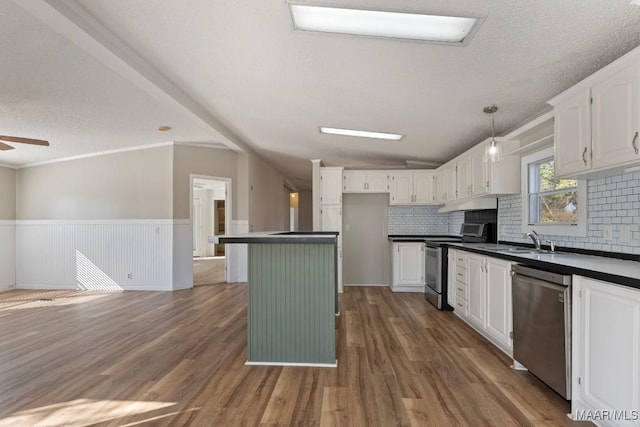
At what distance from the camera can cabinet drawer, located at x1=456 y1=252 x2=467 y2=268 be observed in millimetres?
3886

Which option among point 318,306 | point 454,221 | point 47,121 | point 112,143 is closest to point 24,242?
point 112,143

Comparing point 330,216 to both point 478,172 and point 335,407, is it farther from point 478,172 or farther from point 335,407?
point 335,407

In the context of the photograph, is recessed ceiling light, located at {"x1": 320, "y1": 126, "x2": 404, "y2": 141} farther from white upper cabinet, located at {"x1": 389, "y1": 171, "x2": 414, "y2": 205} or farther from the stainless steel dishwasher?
the stainless steel dishwasher

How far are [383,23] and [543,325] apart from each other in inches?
87.2

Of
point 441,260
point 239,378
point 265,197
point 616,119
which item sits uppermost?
point 616,119

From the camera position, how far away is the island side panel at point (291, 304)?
282 centimetres

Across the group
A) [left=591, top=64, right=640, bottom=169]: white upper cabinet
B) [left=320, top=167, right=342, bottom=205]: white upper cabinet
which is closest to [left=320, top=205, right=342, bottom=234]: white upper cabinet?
[left=320, top=167, right=342, bottom=205]: white upper cabinet

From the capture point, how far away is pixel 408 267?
570 centimetres

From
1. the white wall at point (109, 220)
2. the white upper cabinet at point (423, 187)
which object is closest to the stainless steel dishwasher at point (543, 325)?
the white upper cabinet at point (423, 187)

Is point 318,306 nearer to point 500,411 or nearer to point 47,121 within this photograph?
point 500,411

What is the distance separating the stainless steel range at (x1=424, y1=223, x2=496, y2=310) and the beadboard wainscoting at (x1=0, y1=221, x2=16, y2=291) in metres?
7.49

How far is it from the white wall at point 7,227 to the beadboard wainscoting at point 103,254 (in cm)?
9

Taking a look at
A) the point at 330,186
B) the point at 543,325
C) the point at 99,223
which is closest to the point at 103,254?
the point at 99,223

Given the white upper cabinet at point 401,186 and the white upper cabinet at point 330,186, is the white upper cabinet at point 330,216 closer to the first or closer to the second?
the white upper cabinet at point 330,186
